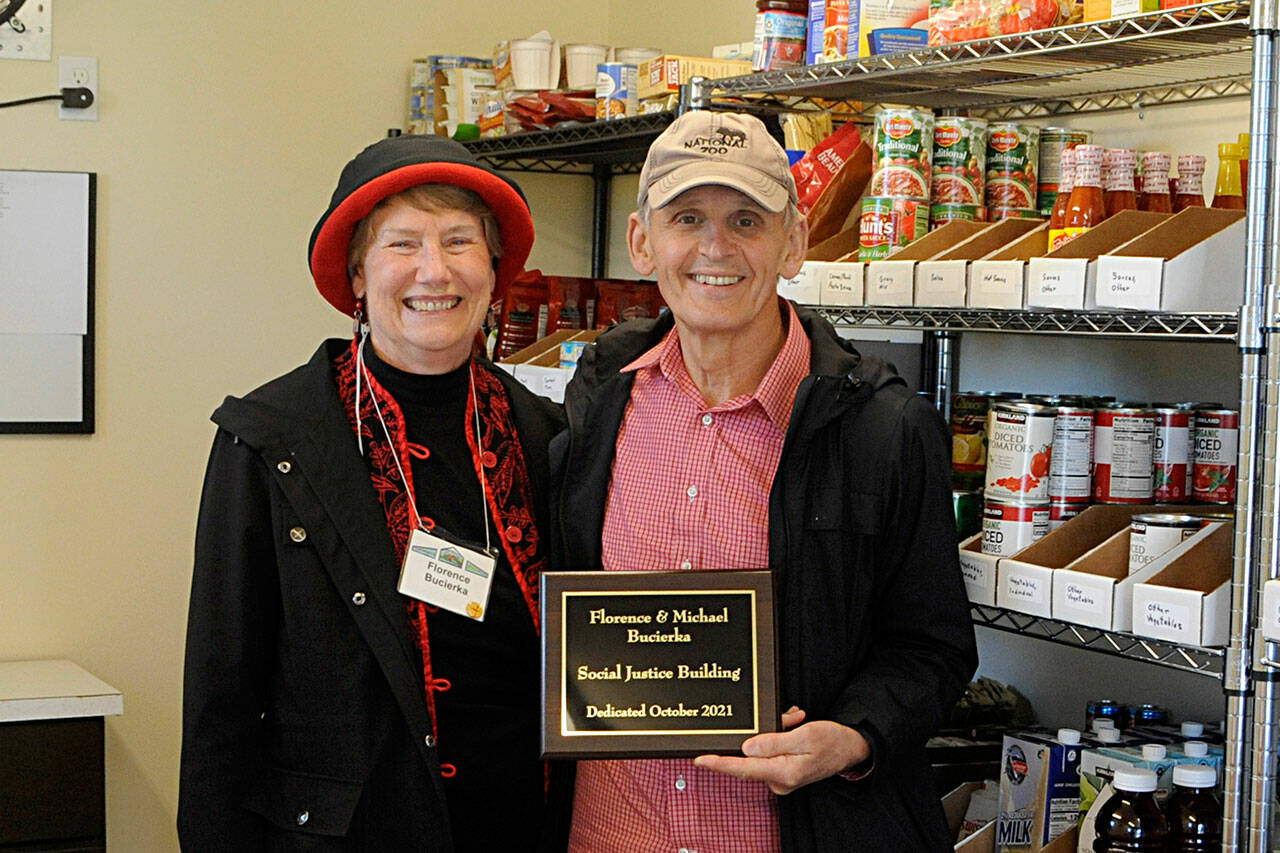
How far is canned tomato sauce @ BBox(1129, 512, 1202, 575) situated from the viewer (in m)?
1.84

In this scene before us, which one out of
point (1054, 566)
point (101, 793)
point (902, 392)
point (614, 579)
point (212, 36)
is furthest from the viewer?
point (212, 36)

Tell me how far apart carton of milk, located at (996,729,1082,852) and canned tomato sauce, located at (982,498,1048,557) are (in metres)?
0.35

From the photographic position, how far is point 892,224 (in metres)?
2.30

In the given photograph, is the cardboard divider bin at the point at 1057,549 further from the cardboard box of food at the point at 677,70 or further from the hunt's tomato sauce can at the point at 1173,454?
the cardboard box of food at the point at 677,70

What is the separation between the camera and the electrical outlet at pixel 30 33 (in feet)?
12.0

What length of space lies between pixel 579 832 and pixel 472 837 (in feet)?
0.44

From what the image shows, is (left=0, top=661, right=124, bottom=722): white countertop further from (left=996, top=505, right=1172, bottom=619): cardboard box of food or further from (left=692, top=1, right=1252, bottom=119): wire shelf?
(left=996, top=505, right=1172, bottom=619): cardboard box of food

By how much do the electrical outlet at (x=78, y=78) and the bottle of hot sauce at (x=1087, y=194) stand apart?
267cm

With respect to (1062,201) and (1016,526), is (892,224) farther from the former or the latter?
(1016,526)

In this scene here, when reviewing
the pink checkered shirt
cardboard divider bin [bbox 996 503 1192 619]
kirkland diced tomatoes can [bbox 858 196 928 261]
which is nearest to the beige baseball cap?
the pink checkered shirt

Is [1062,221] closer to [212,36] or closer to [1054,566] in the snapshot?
[1054,566]

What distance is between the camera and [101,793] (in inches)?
135

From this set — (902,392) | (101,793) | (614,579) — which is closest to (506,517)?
(614,579)

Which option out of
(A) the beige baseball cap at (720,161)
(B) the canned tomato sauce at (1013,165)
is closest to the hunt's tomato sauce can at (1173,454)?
(B) the canned tomato sauce at (1013,165)
